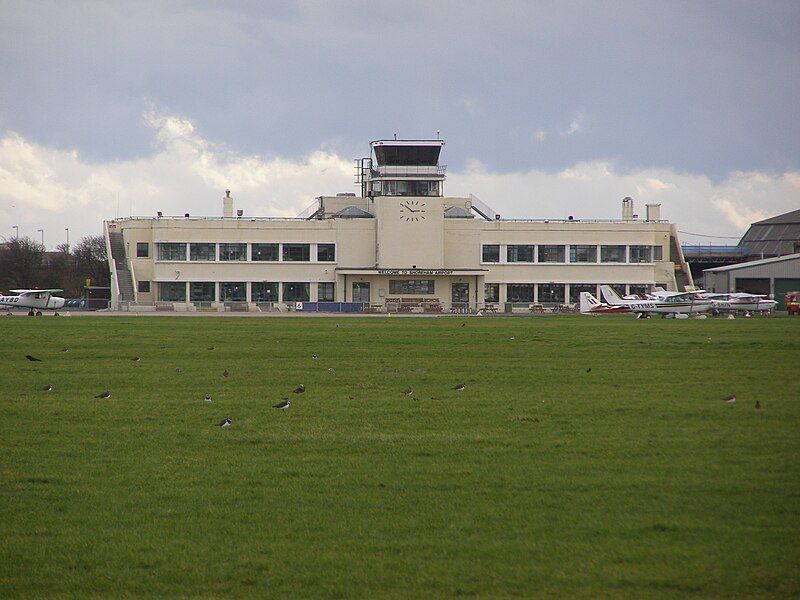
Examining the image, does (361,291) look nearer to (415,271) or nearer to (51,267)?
(415,271)

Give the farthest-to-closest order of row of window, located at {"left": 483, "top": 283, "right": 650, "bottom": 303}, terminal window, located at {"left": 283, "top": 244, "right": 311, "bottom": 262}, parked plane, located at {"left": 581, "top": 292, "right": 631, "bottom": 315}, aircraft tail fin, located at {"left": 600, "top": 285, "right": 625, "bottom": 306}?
1. row of window, located at {"left": 483, "top": 283, "right": 650, "bottom": 303}
2. terminal window, located at {"left": 283, "top": 244, "right": 311, "bottom": 262}
3. aircraft tail fin, located at {"left": 600, "top": 285, "right": 625, "bottom": 306}
4. parked plane, located at {"left": 581, "top": 292, "right": 631, "bottom": 315}

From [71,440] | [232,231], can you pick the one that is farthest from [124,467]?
[232,231]

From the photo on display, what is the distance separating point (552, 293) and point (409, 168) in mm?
20906

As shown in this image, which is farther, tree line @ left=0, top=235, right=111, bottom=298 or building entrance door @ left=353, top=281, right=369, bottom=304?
tree line @ left=0, top=235, right=111, bottom=298

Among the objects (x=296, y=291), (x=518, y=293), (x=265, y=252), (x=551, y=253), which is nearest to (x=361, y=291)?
(x=296, y=291)

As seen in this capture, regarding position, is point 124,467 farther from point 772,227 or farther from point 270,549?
point 772,227

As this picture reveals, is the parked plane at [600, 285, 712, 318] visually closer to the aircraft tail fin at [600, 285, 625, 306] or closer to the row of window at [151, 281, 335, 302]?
the aircraft tail fin at [600, 285, 625, 306]

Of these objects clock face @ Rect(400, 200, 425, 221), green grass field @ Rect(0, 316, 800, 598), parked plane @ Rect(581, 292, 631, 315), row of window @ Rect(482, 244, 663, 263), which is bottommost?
green grass field @ Rect(0, 316, 800, 598)

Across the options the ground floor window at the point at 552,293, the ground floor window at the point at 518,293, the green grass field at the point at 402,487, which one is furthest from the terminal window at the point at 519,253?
the green grass field at the point at 402,487

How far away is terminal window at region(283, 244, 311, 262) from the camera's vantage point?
101000 mm

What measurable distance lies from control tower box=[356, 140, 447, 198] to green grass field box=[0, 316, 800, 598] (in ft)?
250

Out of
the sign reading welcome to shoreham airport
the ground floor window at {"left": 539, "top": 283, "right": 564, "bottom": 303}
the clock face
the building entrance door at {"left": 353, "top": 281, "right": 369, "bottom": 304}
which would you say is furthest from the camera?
the ground floor window at {"left": 539, "top": 283, "right": 564, "bottom": 303}

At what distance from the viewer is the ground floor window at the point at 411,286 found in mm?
101500

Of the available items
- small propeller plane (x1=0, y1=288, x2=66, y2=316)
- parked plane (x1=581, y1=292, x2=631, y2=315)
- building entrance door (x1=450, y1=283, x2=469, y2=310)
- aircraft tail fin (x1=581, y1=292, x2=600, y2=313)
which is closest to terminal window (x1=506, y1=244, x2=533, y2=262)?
building entrance door (x1=450, y1=283, x2=469, y2=310)
